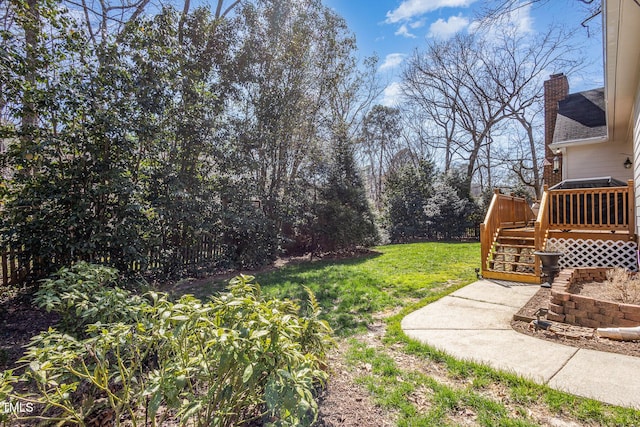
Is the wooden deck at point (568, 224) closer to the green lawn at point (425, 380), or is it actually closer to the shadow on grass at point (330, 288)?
the green lawn at point (425, 380)

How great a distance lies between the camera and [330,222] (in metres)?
9.12

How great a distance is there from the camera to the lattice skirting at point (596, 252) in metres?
5.26

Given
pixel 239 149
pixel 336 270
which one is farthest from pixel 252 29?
pixel 336 270

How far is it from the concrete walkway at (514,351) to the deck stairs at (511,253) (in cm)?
146

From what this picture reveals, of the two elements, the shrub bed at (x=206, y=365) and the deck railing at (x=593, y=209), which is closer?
the shrub bed at (x=206, y=365)

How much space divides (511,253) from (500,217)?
56.9 inches

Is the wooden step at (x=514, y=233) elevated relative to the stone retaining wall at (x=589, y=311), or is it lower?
elevated

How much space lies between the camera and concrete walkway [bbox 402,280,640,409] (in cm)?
216

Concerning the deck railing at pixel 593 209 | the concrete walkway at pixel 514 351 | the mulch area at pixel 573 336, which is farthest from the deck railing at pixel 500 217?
the mulch area at pixel 573 336

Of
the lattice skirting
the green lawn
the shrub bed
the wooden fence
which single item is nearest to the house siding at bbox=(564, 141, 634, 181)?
the lattice skirting

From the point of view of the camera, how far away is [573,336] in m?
2.94

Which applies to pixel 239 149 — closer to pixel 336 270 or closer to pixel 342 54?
pixel 336 270

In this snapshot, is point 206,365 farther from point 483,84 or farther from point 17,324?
point 483,84

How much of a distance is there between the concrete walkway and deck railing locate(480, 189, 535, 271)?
5.92 feet
